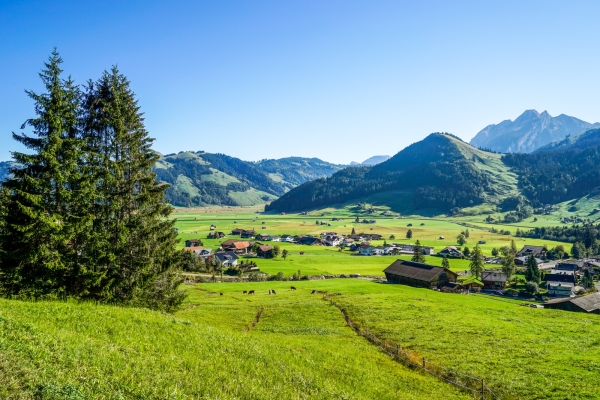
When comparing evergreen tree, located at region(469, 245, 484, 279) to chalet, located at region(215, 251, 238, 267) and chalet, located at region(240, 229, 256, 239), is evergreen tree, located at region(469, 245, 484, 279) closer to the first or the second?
chalet, located at region(215, 251, 238, 267)

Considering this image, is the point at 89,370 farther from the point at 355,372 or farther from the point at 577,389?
the point at 577,389

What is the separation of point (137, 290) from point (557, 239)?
209 meters

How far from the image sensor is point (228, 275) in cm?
9881

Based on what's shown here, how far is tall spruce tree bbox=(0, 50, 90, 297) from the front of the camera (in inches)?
846

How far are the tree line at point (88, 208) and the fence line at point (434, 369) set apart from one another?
2040 cm

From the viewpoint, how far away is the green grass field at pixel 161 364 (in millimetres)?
11453

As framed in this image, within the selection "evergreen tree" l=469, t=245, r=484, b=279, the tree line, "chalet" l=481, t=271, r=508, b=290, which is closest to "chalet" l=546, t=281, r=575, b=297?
"chalet" l=481, t=271, r=508, b=290

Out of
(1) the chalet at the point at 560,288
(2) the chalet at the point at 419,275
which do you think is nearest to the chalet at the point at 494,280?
(1) the chalet at the point at 560,288

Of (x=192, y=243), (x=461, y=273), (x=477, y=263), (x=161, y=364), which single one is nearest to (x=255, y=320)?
(x=161, y=364)

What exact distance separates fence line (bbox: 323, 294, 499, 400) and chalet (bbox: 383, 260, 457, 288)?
54.5 meters

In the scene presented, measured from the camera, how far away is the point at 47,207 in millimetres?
22688

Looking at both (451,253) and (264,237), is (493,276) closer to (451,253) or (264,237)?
(451,253)

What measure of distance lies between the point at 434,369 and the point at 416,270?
219ft

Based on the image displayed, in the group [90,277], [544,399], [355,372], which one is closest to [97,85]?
[90,277]
